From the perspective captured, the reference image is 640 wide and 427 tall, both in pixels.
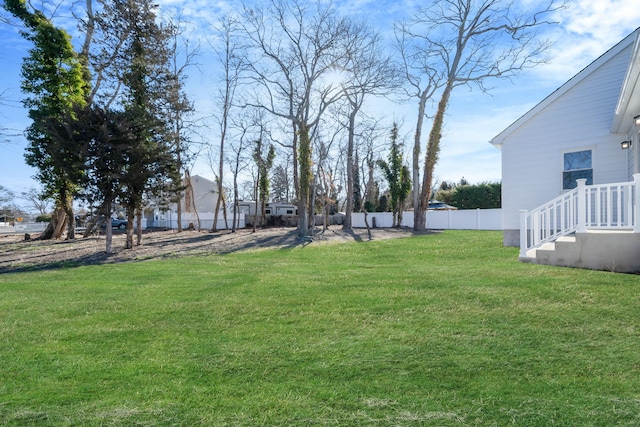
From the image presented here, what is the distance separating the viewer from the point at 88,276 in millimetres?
7973

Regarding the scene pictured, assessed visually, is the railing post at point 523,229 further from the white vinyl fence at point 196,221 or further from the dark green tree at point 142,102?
the white vinyl fence at point 196,221

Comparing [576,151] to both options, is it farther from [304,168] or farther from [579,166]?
[304,168]

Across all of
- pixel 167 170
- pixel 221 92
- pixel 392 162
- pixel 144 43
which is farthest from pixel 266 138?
pixel 167 170

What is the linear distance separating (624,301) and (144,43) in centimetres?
1628

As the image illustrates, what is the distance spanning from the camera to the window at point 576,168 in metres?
9.78

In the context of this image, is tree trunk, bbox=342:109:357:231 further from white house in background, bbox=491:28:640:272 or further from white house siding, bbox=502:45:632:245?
white house siding, bbox=502:45:632:245

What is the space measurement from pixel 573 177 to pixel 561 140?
1.06 m

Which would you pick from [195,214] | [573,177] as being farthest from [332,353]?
[195,214]

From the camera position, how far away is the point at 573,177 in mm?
10023

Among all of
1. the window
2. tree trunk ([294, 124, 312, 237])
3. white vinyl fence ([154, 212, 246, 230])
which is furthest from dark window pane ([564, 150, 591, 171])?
white vinyl fence ([154, 212, 246, 230])

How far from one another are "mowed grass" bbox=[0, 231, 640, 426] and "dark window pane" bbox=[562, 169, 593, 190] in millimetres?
4685

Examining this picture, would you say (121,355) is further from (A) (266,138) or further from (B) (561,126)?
(A) (266,138)

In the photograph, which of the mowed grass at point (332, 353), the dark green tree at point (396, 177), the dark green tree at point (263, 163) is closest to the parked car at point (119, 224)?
the dark green tree at point (263, 163)

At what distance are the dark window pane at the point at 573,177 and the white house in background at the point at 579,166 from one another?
0.07 ft
